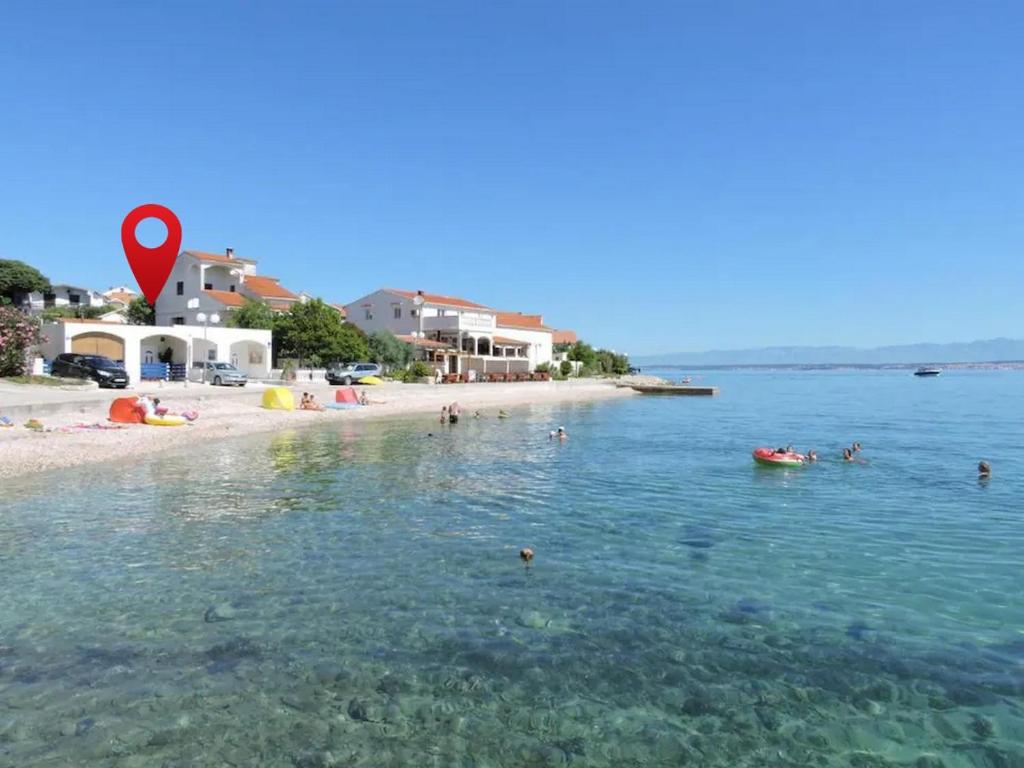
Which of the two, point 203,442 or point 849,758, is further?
point 203,442

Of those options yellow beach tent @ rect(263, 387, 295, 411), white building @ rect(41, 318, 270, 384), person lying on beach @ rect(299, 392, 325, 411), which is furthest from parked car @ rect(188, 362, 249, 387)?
yellow beach tent @ rect(263, 387, 295, 411)

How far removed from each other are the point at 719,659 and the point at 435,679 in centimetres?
304

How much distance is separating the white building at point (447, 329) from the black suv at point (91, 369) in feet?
100

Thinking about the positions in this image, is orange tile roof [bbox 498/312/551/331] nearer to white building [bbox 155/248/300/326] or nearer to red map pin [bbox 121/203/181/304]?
white building [bbox 155/248/300/326]

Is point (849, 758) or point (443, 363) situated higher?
point (443, 363)

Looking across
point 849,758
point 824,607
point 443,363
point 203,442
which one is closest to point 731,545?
point 824,607

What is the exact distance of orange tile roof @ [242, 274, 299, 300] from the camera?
208ft

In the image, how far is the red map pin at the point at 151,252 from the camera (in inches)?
421

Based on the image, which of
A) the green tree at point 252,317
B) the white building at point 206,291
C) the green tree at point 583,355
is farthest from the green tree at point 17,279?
the green tree at point 583,355

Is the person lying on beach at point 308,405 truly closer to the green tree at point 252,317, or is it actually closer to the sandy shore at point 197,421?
the sandy shore at point 197,421

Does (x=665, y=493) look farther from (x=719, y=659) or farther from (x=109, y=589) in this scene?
(x=109, y=589)

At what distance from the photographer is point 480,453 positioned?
81.1 ft

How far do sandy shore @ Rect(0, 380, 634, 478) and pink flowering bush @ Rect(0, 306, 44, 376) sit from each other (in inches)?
241

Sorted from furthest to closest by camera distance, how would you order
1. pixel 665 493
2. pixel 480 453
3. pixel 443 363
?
pixel 443 363
pixel 480 453
pixel 665 493
